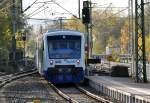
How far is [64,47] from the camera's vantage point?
114 feet

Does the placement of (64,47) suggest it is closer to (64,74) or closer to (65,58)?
(65,58)

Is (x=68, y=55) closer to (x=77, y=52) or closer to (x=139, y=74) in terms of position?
(x=77, y=52)

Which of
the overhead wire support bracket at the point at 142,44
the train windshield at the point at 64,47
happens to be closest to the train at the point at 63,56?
the train windshield at the point at 64,47

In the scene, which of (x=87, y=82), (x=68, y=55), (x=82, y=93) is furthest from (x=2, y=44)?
(x=82, y=93)

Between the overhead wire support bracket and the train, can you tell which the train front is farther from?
the overhead wire support bracket

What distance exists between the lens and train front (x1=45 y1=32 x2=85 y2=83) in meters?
34.2

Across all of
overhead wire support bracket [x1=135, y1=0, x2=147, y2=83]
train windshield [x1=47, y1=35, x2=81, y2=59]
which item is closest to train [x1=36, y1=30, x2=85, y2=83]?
train windshield [x1=47, y1=35, x2=81, y2=59]

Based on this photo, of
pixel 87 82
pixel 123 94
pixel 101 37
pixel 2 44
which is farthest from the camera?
pixel 101 37

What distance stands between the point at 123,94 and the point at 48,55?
10.9 m

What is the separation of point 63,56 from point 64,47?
63cm

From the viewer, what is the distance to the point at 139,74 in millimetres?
39375

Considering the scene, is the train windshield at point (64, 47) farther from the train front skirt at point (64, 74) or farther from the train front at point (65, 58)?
the train front skirt at point (64, 74)

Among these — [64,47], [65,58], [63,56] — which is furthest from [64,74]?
[64,47]

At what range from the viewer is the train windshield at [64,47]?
113 feet
